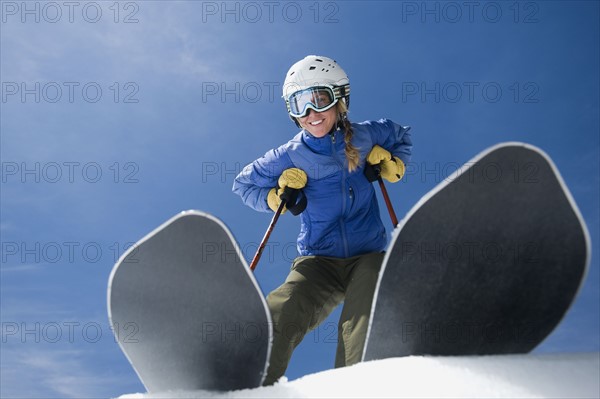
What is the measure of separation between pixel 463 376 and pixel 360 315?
1080 millimetres

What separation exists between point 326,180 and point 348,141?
272 millimetres

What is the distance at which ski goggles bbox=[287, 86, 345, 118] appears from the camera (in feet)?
11.1

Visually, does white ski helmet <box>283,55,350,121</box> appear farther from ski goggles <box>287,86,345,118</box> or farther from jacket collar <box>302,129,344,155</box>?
jacket collar <box>302,129,344,155</box>

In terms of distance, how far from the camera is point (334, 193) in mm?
3389

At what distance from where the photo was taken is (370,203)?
351cm

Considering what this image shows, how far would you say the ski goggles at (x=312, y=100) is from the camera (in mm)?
3379

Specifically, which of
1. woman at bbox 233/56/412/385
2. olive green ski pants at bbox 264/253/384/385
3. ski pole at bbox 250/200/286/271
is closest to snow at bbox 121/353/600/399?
olive green ski pants at bbox 264/253/384/385

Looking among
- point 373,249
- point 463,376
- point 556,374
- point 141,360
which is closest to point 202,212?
point 141,360

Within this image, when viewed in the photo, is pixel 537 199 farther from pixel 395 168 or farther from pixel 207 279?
pixel 395 168

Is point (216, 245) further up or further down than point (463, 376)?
further up

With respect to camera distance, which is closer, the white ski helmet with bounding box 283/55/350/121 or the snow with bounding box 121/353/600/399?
the snow with bounding box 121/353/600/399

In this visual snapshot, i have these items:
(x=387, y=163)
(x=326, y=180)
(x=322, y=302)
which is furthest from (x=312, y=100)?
(x=322, y=302)

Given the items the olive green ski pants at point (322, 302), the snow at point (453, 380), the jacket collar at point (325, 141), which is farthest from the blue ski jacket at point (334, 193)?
the snow at point (453, 380)

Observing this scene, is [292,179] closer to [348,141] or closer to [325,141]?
[325,141]
